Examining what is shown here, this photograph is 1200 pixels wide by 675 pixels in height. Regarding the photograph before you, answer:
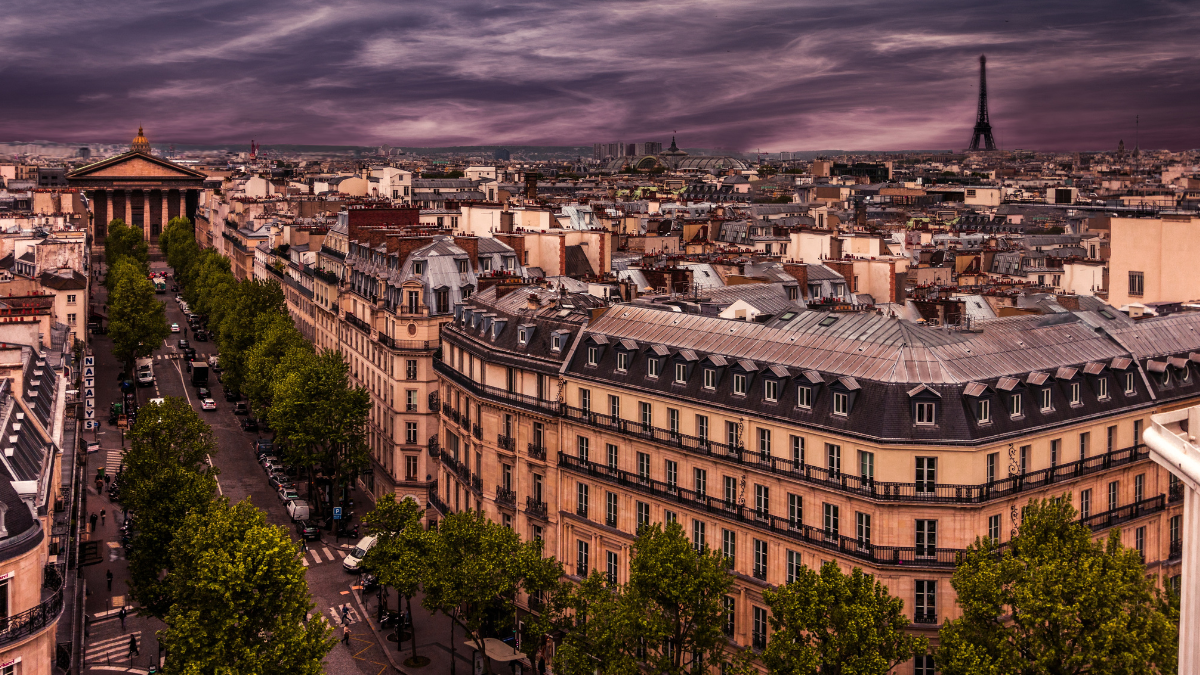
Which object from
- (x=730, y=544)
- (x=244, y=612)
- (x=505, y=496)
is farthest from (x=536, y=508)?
(x=244, y=612)

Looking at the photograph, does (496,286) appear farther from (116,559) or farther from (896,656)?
(896,656)

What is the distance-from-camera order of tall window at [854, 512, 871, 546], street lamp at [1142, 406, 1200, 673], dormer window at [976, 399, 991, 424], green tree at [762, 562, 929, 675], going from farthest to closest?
tall window at [854, 512, 871, 546], dormer window at [976, 399, 991, 424], green tree at [762, 562, 929, 675], street lamp at [1142, 406, 1200, 673]

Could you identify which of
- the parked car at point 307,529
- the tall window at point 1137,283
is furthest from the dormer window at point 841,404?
the parked car at point 307,529

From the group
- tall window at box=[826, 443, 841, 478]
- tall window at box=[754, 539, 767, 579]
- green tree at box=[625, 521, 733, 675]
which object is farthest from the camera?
tall window at box=[754, 539, 767, 579]

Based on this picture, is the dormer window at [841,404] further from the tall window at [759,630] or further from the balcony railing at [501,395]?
the balcony railing at [501,395]

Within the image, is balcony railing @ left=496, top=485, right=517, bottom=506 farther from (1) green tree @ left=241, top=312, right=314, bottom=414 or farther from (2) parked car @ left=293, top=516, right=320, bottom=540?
(1) green tree @ left=241, top=312, right=314, bottom=414

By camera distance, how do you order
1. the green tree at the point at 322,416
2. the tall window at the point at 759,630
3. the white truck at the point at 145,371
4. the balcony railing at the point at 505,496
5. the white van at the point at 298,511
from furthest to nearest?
1. the white truck at the point at 145,371
2. the white van at the point at 298,511
3. the green tree at the point at 322,416
4. the balcony railing at the point at 505,496
5. the tall window at the point at 759,630

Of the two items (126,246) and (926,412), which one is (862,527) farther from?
(126,246)

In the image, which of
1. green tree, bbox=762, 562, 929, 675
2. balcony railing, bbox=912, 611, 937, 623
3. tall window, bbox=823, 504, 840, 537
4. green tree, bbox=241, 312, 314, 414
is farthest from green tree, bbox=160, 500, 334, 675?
green tree, bbox=241, 312, 314, 414
